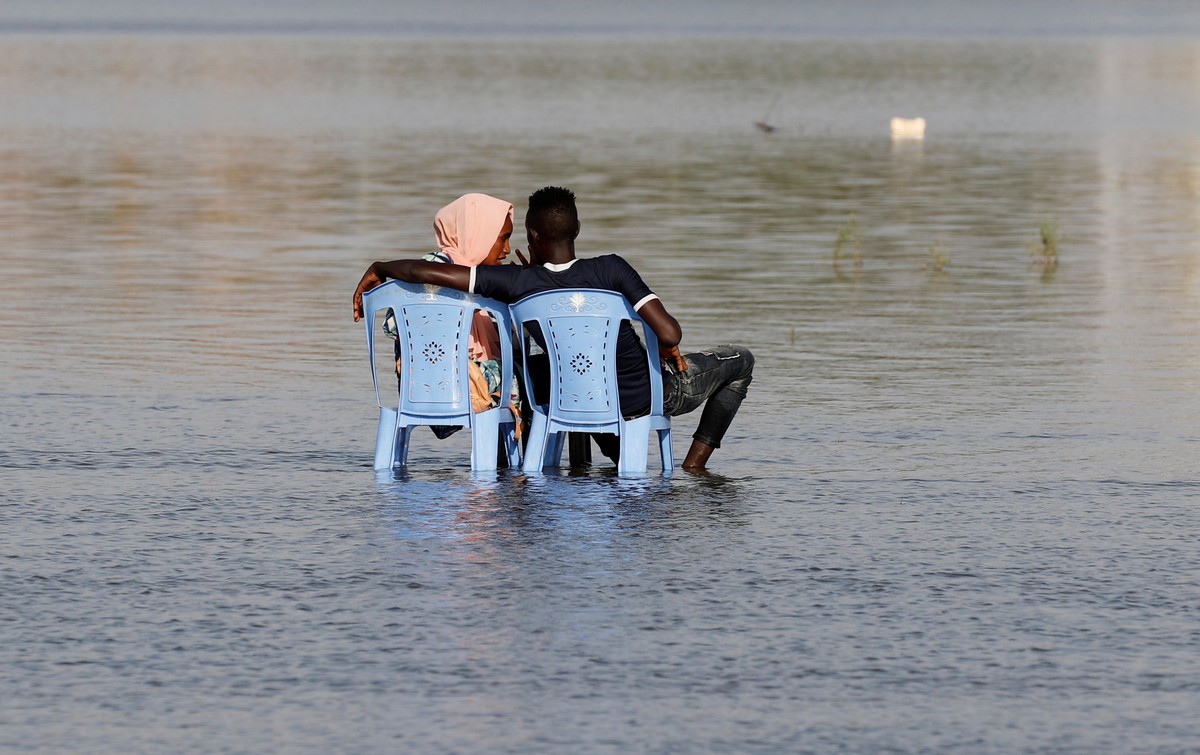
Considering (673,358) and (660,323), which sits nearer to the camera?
(660,323)

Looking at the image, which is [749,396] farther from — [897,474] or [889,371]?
[897,474]

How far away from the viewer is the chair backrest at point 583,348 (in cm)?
918

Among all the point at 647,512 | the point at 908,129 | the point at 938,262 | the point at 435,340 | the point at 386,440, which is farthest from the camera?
the point at 908,129

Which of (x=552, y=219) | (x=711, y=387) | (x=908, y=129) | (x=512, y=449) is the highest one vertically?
(x=908, y=129)

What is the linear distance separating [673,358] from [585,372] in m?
0.38

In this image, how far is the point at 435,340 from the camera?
9.48 m

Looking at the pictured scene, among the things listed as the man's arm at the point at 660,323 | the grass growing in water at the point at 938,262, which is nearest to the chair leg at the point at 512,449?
the man's arm at the point at 660,323

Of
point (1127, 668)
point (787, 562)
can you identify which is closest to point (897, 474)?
point (787, 562)

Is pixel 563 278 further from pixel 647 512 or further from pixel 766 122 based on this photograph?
pixel 766 122

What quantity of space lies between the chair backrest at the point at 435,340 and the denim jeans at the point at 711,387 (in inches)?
27.1

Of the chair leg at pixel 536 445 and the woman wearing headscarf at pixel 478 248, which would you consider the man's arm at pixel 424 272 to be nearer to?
the woman wearing headscarf at pixel 478 248

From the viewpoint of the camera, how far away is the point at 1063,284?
17.8 meters

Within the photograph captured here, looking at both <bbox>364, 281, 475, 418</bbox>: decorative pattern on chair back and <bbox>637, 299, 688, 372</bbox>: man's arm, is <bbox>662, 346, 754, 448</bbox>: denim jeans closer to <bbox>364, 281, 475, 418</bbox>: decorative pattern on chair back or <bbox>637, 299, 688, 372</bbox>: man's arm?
<bbox>637, 299, 688, 372</bbox>: man's arm

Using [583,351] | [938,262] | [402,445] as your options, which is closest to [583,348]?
[583,351]
